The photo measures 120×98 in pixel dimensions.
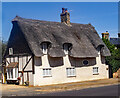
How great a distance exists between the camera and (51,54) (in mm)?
26828

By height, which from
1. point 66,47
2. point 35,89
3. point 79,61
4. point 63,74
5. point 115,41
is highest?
point 115,41

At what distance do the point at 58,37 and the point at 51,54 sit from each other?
135 inches

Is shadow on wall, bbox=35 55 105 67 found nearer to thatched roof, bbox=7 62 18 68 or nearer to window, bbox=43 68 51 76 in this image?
window, bbox=43 68 51 76

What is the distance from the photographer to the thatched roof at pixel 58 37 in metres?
27.1

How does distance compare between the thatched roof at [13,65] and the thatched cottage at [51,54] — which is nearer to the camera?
the thatched cottage at [51,54]

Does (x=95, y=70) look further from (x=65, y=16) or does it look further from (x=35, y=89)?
(x=35, y=89)

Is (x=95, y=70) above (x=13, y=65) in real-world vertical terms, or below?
below

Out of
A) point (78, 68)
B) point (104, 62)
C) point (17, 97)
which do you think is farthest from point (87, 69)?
point (17, 97)

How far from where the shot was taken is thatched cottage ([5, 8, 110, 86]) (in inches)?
1050

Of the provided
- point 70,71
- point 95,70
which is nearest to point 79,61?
point 70,71

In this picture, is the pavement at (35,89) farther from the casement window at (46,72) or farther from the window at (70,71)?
the window at (70,71)

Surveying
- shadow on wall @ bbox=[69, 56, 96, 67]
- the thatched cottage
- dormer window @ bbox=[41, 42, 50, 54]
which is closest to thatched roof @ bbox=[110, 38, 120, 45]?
the thatched cottage

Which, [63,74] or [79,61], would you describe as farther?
[79,61]

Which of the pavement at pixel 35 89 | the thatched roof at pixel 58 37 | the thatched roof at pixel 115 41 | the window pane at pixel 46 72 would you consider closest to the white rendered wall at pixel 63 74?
the window pane at pixel 46 72
